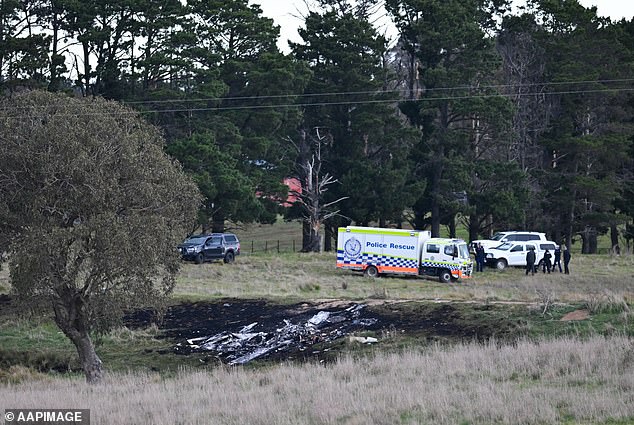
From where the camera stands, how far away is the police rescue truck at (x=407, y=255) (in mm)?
45688

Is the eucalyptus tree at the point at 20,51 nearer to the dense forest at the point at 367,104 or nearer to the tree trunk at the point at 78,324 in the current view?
the dense forest at the point at 367,104

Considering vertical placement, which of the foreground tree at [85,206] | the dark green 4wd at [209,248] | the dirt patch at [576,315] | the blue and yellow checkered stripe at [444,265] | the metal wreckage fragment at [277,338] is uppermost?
the foreground tree at [85,206]

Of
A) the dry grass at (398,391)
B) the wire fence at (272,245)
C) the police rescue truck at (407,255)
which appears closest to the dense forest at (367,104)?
the wire fence at (272,245)

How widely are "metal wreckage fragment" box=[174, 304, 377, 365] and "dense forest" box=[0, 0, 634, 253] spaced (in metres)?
26.3

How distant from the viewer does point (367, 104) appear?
6253 cm

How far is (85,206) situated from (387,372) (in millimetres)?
8937

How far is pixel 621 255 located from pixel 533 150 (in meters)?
12.4

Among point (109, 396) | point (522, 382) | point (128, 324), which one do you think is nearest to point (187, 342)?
point (128, 324)

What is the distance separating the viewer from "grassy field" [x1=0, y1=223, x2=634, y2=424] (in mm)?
14984

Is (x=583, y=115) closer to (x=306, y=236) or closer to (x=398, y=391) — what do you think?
(x=306, y=236)

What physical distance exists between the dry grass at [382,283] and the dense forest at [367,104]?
839cm

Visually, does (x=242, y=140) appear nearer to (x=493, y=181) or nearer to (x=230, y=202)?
(x=230, y=202)

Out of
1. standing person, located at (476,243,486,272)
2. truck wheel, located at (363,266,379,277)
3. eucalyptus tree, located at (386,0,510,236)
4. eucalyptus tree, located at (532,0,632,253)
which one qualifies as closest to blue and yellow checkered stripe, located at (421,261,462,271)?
truck wheel, located at (363,266,379,277)

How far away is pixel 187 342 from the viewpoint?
1181 inches
